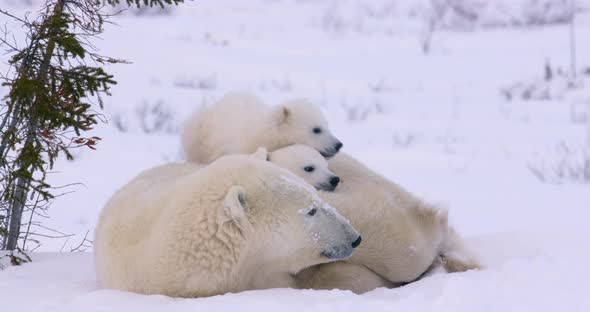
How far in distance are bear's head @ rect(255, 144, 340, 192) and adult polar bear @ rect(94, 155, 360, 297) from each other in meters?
0.78

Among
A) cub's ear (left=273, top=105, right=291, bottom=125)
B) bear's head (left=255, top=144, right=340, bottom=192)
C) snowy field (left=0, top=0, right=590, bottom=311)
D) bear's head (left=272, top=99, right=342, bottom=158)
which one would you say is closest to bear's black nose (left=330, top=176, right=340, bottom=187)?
bear's head (left=255, top=144, right=340, bottom=192)

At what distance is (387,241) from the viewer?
3.60m

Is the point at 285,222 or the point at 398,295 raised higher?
the point at 285,222

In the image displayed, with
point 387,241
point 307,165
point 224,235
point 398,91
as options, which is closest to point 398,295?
point 387,241

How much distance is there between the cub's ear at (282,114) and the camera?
5.61 m

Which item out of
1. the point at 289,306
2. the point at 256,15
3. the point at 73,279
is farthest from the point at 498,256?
the point at 256,15

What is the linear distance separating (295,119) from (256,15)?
876 inches

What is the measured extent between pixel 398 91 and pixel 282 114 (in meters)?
10.3

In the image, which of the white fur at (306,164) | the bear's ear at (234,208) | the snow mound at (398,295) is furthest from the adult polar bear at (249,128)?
the bear's ear at (234,208)

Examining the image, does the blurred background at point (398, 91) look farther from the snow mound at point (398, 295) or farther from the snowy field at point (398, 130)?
the snow mound at point (398, 295)

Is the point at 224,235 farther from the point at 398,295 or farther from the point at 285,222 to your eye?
the point at 398,295

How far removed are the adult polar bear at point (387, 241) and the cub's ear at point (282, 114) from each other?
168cm

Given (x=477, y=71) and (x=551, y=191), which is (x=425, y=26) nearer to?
(x=477, y=71)

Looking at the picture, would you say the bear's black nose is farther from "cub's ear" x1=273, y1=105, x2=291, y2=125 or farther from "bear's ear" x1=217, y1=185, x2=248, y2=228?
"cub's ear" x1=273, y1=105, x2=291, y2=125
